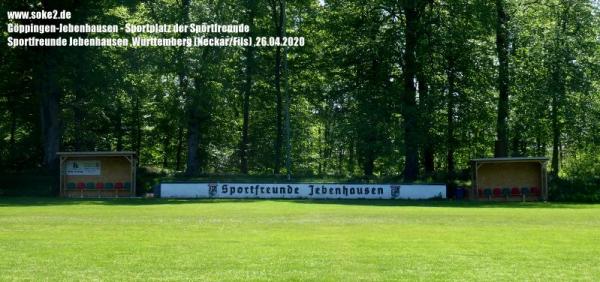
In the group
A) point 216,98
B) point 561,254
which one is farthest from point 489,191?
point 561,254

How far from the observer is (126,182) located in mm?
43719

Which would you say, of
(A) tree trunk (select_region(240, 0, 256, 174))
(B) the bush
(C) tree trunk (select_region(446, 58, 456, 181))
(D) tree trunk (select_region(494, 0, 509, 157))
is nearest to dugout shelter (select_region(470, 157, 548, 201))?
(B) the bush

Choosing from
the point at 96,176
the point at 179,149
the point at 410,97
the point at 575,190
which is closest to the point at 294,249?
the point at 96,176

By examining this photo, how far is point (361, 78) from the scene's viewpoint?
49250 mm

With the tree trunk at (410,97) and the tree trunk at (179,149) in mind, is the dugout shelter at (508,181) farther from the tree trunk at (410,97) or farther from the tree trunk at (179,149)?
the tree trunk at (179,149)

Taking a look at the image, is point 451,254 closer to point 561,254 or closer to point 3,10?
point 561,254

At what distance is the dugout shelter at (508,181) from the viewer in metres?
42.2

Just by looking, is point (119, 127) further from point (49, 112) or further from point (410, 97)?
point (410, 97)

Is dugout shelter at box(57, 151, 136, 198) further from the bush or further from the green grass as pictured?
the bush

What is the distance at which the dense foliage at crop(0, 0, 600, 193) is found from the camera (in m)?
46.7

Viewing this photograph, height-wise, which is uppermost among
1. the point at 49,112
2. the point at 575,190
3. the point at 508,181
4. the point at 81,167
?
the point at 49,112

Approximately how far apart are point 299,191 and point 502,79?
17.0 meters

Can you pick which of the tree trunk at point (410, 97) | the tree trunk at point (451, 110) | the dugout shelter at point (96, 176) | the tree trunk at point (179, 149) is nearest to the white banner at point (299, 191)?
the dugout shelter at point (96, 176)

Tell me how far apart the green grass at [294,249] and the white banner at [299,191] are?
18.5m
